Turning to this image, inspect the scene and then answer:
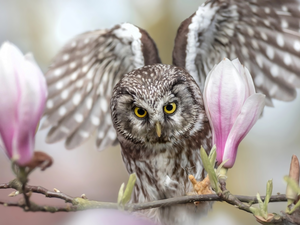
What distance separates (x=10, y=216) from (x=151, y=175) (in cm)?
54

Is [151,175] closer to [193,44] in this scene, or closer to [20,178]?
[193,44]

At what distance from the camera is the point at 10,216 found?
100cm

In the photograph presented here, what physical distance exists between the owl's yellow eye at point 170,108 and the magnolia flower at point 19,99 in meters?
0.34

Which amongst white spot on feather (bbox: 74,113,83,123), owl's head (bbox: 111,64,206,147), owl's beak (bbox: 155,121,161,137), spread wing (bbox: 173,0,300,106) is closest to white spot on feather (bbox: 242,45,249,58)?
spread wing (bbox: 173,0,300,106)

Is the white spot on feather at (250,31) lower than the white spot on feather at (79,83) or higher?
higher

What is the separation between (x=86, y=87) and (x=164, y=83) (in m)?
0.35

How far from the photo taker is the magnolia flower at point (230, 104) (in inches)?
14.2

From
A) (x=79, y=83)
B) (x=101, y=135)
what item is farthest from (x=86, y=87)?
(x=101, y=135)

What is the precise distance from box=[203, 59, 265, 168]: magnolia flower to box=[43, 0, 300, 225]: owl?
206 millimetres

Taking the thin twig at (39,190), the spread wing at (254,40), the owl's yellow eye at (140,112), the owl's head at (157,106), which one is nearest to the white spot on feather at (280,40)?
the spread wing at (254,40)

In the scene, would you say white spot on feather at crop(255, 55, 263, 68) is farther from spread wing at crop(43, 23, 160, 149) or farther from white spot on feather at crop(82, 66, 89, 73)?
white spot on feather at crop(82, 66, 89, 73)

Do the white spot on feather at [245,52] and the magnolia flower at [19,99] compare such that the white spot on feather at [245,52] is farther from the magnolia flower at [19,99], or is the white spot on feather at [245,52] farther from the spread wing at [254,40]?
the magnolia flower at [19,99]

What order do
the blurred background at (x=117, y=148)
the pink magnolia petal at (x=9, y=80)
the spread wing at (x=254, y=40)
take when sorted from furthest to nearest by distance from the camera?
the blurred background at (x=117, y=148) < the spread wing at (x=254, y=40) < the pink magnolia petal at (x=9, y=80)

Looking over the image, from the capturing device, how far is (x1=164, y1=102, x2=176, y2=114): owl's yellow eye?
612mm
